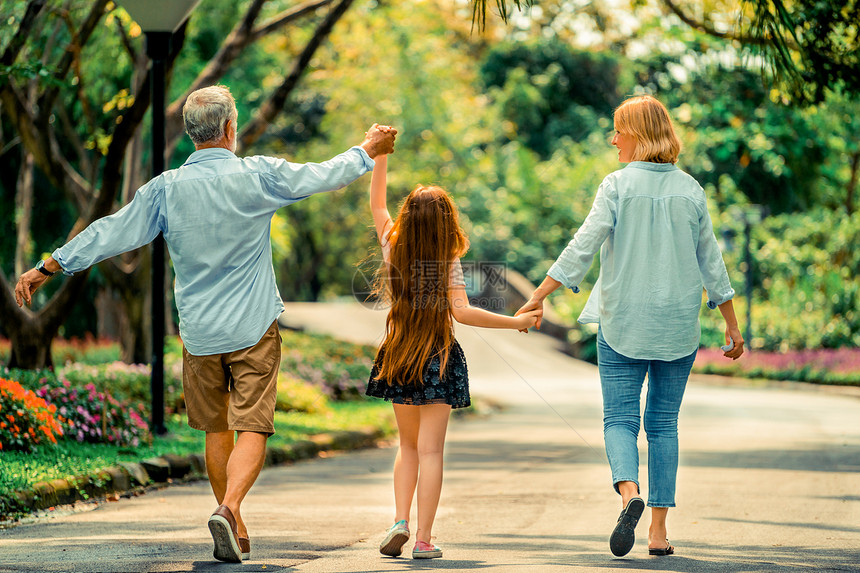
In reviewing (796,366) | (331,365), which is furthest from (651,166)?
(796,366)

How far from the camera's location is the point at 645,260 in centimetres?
520

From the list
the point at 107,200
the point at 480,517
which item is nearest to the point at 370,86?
the point at 107,200

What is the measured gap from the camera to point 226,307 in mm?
5055

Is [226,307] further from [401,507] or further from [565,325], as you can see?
[565,325]

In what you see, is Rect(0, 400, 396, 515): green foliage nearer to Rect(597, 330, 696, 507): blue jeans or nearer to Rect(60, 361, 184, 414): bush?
Rect(60, 361, 184, 414): bush

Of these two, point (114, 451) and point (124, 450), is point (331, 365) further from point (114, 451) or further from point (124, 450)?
point (114, 451)

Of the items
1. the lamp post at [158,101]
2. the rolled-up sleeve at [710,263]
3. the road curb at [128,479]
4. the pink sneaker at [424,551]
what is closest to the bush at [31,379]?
the lamp post at [158,101]

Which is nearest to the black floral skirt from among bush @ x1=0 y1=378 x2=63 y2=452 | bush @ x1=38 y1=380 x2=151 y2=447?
bush @ x1=0 y1=378 x2=63 y2=452

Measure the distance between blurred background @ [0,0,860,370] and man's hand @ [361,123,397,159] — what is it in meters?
6.23

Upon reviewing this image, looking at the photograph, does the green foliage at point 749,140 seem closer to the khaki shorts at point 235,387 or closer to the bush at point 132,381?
the bush at point 132,381

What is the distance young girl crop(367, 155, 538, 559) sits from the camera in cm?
514

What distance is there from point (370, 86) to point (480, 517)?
28.1 meters

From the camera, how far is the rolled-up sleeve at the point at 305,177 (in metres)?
5.07

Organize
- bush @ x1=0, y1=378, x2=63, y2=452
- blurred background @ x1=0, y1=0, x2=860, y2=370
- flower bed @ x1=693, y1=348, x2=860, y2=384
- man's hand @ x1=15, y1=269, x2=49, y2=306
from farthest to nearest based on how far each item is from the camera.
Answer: flower bed @ x1=693, y1=348, x2=860, y2=384
blurred background @ x1=0, y1=0, x2=860, y2=370
bush @ x1=0, y1=378, x2=63, y2=452
man's hand @ x1=15, y1=269, x2=49, y2=306
